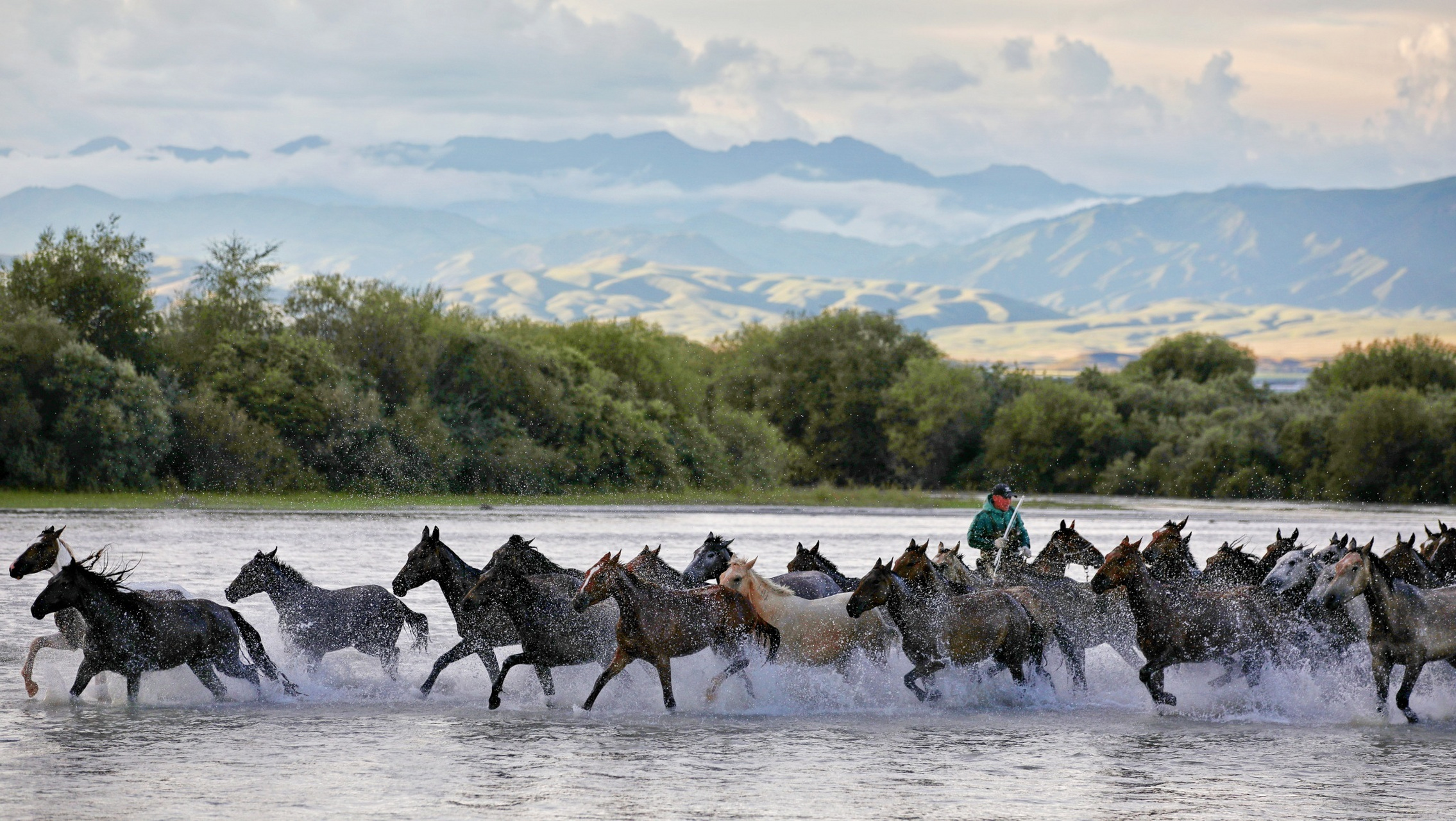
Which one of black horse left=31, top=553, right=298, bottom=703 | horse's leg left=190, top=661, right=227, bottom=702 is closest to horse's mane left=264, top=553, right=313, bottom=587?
black horse left=31, top=553, right=298, bottom=703

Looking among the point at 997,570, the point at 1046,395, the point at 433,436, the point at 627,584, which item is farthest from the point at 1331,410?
the point at 627,584

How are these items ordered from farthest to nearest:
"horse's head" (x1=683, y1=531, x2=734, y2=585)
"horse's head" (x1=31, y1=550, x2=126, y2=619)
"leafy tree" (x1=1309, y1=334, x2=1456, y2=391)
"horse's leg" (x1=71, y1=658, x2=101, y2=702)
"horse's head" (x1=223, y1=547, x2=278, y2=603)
Result: 1. "leafy tree" (x1=1309, y1=334, x2=1456, y2=391)
2. "horse's head" (x1=683, y1=531, x2=734, y2=585)
3. "horse's head" (x1=223, y1=547, x2=278, y2=603)
4. "horse's leg" (x1=71, y1=658, x2=101, y2=702)
5. "horse's head" (x1=31, y1=550, x2=126, y2=619)

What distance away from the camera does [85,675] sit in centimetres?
1223

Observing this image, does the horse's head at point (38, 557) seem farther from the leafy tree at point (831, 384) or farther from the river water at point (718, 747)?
the leafy tree at point (831, 384)

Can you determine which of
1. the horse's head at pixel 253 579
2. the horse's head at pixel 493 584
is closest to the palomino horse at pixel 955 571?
the horse's head at pixel 493 584

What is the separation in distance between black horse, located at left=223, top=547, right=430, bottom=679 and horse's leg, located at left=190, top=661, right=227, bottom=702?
737 mm

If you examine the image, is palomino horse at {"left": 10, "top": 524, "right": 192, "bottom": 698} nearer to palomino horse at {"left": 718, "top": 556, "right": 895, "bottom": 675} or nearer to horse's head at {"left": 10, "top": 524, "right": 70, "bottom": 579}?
horse's head at {"left": 10, "top": 524, "right": 70, "bottom": 579}

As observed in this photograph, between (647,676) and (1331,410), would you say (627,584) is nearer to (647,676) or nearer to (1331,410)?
(647,676)

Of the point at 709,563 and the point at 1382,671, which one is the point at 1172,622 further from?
the point at 709,563

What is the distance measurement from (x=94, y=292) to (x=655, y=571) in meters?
38.6

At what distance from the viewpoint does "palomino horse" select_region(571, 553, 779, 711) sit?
12258 millimetres

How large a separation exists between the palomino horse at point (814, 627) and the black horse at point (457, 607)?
6.25 feet

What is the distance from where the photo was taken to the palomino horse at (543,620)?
41.1 feet

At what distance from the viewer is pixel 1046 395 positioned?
2675 inches
